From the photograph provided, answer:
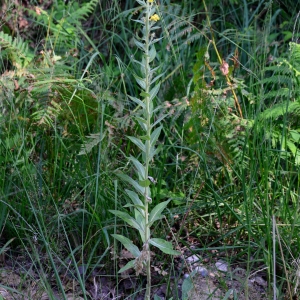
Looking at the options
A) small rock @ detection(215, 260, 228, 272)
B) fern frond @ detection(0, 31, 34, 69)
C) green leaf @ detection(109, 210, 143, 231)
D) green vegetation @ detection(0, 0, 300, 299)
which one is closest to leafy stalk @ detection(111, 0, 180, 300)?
green leaf @ detection(109, 210, 143, 231)

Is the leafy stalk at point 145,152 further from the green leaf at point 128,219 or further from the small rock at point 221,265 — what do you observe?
the small rock at point 221,265

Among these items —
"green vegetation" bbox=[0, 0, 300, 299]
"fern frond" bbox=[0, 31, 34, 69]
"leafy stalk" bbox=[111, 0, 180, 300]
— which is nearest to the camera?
"leafy stalk" bbox=[111, 0, 180, 300]

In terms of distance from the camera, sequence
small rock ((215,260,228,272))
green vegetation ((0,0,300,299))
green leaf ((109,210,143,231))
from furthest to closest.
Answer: small rock ((215,260,228,272)) → green vegetation ((0,0,300,299)) → green leaf ((109,210,143,231))

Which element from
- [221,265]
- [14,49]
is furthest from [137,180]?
[14,49]

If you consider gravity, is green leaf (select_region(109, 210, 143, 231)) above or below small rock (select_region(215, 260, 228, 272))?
above

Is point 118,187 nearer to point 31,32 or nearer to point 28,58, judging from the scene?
point 28,58

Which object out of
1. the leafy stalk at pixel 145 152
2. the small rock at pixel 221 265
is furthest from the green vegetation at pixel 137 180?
the leafy stalk at pixel 145 152

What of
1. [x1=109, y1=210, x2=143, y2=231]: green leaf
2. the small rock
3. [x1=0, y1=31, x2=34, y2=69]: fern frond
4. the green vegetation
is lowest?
the small rock

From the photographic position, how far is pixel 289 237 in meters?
2.51

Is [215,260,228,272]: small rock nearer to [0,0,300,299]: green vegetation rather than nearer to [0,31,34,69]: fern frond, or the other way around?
[0,0,300,299]: green vegetation

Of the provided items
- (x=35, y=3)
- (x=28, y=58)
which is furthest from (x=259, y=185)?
(x=35, y=3)

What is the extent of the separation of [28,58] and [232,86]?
4.65ft

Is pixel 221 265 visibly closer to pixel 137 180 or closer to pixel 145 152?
pixel 137 180

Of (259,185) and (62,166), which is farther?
(62,166)
